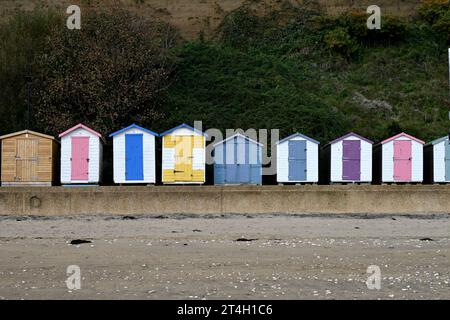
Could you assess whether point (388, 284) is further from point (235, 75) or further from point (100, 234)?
point (235, 75)

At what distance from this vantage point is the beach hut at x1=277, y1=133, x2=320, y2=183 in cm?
2108

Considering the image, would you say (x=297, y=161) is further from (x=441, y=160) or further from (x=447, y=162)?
(x=447, y=162)

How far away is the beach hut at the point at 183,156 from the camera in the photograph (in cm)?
2070

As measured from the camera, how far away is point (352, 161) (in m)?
21.2

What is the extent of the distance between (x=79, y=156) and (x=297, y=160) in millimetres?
6550

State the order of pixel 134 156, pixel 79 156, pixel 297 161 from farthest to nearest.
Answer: pixel 297 161 → pixel 134 156 → pixel 79 156

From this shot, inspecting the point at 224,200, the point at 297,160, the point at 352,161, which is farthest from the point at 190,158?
the point at 352,161

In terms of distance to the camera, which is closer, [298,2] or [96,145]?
[96,145]

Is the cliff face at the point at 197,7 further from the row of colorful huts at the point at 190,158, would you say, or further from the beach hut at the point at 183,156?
the beach hut at the point at 183,156

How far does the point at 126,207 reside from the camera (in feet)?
61.7

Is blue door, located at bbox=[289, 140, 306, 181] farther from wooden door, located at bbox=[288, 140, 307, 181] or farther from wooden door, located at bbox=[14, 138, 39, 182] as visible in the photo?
wooden door, located at bbox=[14, 138, 39, 182]

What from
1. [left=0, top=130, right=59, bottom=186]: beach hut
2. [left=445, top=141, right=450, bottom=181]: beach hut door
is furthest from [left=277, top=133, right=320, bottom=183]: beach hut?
[left=0, top=130, right=59, bottom=186]: beach hut
